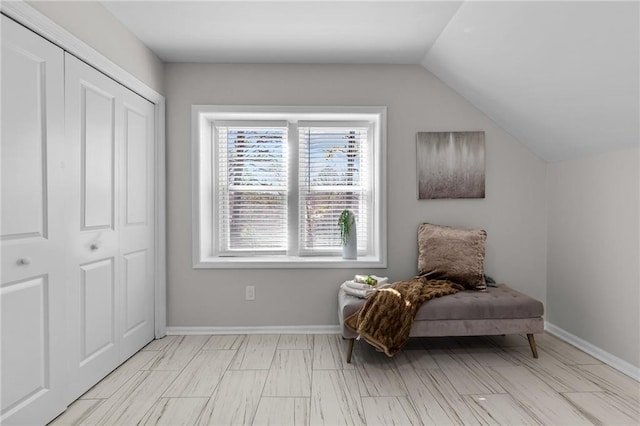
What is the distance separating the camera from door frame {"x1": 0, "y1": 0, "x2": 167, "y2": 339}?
1855 millimetres

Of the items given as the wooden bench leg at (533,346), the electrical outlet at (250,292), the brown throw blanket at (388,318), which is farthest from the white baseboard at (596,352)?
the electrical outlet at (250,292)

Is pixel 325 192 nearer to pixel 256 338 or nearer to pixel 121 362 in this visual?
pixel 256 338

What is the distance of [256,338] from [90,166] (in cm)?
188

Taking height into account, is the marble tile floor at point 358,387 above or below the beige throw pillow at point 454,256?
below

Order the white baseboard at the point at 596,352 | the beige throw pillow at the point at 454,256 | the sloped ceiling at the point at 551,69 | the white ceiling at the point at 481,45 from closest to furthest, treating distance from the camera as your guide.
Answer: the sloped ceiling at the point at 551,69, the white ceiling at the point at 481,45, the white baseboard at the point at 596,352, the beige throw pillow at the point at 454,256

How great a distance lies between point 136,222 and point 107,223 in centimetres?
41

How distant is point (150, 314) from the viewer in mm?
3256

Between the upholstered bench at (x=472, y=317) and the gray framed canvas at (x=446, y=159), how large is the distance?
41.6 inches

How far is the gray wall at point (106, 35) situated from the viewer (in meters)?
2.10

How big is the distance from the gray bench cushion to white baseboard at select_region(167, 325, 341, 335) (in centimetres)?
68

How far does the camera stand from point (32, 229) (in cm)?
191

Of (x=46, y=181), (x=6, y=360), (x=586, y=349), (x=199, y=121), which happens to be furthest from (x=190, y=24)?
(x=586, y=349)

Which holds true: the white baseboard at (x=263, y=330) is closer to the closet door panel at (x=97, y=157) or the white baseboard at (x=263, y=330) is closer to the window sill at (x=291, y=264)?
the window sill at (x=291, y=264)

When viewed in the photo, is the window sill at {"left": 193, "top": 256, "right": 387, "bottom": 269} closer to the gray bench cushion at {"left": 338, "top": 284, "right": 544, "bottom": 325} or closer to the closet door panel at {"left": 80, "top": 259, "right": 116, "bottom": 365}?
the gray bench cushion at {"left": 338, "top": 284, "right": 544, "bottom": 325}
